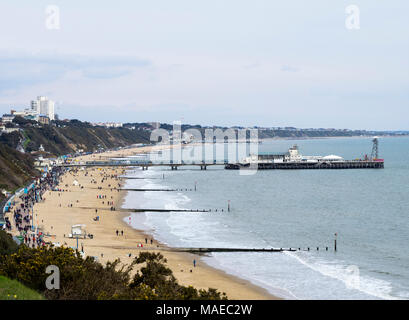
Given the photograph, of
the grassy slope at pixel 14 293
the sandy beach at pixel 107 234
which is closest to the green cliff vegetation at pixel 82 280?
the grassy slope at pixel 14 293

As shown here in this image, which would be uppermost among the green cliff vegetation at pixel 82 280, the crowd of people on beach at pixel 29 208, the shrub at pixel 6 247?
the green cliff vegetation at pixel 82 280

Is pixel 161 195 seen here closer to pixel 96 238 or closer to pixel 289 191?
pixel 289 191

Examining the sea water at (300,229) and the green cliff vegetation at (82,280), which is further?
the sea water at (300,229)

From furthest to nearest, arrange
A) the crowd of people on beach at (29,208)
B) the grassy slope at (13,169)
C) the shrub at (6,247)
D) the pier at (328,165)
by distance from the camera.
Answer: the pier at (328,165) < the grassy slope at (13,169) < the crowd of people on beach at (29,208) < the shrub at (6,247)

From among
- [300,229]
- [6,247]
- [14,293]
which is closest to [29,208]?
[6,247]

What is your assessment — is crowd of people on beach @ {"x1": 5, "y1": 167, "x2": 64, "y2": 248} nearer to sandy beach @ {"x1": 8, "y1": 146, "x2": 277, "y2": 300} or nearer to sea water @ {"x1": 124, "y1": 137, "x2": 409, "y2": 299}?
sandy beach @ {"x1": 8, "y1": 146, "x2": 277, "y2": 300}

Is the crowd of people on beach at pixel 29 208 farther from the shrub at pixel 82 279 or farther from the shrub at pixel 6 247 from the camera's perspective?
the shrub at pixel 82 279

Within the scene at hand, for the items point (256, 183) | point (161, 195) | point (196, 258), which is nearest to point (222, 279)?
point (196, 258)

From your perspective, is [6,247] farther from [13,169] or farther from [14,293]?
[13,169]
